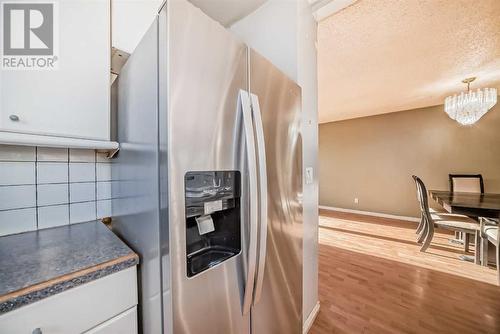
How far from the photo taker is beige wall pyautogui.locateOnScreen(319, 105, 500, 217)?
358cm

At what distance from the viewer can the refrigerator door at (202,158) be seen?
55 cm

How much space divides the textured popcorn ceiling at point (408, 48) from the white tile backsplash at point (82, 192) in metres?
2.24

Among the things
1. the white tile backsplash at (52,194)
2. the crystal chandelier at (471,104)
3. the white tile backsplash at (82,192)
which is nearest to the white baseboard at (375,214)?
the crystal chandelier at (471,104)

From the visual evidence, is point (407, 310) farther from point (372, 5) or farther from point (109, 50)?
Answer: point (109, 50)

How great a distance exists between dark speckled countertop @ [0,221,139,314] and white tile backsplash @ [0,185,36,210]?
138 mm

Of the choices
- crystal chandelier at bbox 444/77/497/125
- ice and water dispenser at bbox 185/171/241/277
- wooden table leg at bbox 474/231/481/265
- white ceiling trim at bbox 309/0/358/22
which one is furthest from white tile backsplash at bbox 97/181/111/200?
crystal chandelier at bbox 444/77/497/125

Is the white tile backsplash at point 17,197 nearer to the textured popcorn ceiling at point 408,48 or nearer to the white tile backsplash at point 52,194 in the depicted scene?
the white tile backsplash at point 52,194

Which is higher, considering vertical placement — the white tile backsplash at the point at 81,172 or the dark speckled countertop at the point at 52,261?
the white tile backsplash at the point at 81,172

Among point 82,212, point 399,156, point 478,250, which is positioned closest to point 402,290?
point 478,250

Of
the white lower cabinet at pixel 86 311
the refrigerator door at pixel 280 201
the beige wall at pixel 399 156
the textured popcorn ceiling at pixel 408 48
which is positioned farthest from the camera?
the beige wall at pixel 399 156

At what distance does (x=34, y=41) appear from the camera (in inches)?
31.3

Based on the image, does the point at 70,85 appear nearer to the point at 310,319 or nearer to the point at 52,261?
the point at 52,261

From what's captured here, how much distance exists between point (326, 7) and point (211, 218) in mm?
1855

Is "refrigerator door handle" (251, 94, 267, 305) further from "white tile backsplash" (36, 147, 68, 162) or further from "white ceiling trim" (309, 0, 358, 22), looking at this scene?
"white ceiling trim" (309, 0, 358, 22)
